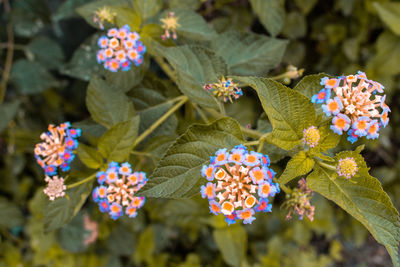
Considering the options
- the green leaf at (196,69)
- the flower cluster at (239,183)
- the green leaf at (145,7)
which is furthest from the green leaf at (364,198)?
the green leaf at (145,7)

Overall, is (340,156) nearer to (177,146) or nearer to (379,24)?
(177,146)

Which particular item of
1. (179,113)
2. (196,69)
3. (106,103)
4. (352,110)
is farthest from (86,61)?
(352,110)

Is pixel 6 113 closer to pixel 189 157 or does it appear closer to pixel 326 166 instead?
pixel 189 157

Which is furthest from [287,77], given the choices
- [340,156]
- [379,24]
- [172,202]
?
[379,24]

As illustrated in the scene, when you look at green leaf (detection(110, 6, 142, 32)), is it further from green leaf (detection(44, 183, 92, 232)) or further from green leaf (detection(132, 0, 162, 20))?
green leaf (detection(44, 183, 92, 232))

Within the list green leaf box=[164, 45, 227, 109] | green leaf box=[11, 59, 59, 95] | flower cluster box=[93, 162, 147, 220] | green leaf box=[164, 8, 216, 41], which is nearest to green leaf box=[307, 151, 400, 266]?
green leaf box=[164, 45, 227, 109]

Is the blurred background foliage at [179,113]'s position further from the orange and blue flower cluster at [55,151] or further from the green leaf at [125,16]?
the orange and blue flower cluster at [55,151]
